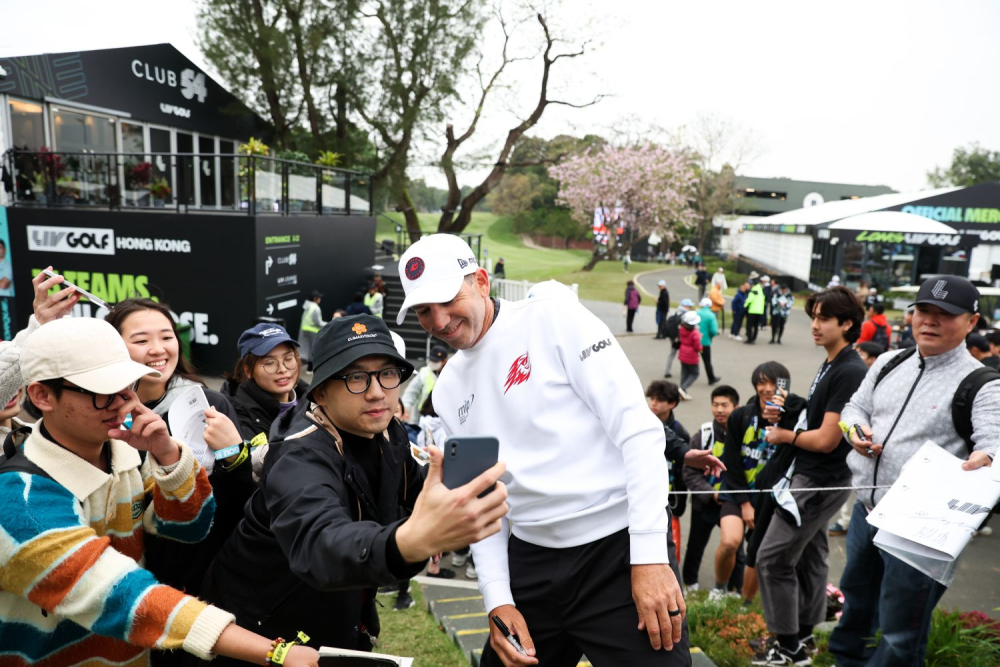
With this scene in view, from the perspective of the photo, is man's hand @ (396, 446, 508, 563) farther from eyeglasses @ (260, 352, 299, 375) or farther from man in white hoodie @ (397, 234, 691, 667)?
eyeglasses @ (260, 352, 299, 375)

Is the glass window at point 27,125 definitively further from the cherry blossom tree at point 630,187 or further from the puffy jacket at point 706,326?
the cherry blossom tree at point 630,187

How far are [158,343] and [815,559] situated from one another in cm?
395

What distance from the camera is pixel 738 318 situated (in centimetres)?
1942

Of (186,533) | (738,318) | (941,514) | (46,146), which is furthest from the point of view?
(738,318)

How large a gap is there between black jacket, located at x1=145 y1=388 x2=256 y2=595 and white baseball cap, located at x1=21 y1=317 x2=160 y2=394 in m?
0.72

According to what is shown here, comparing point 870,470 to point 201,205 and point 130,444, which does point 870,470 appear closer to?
point 130,444

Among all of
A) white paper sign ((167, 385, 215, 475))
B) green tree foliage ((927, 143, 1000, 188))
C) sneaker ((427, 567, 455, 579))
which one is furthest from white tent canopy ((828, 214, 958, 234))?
green tree foliage ((927, 143, 1000, 188))

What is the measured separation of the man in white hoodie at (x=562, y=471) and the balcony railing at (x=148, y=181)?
39.8 feet

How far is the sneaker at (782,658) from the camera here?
149 inches

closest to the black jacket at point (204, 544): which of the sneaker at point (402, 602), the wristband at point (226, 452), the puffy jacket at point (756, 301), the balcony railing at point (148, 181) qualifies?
the wristband at point (226, 452)

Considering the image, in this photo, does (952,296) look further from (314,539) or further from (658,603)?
(314,539)

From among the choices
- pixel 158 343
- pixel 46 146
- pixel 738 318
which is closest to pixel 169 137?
pixel 46 146

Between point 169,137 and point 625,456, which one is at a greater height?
point 169,137

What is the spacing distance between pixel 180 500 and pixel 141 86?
20.2 metres
